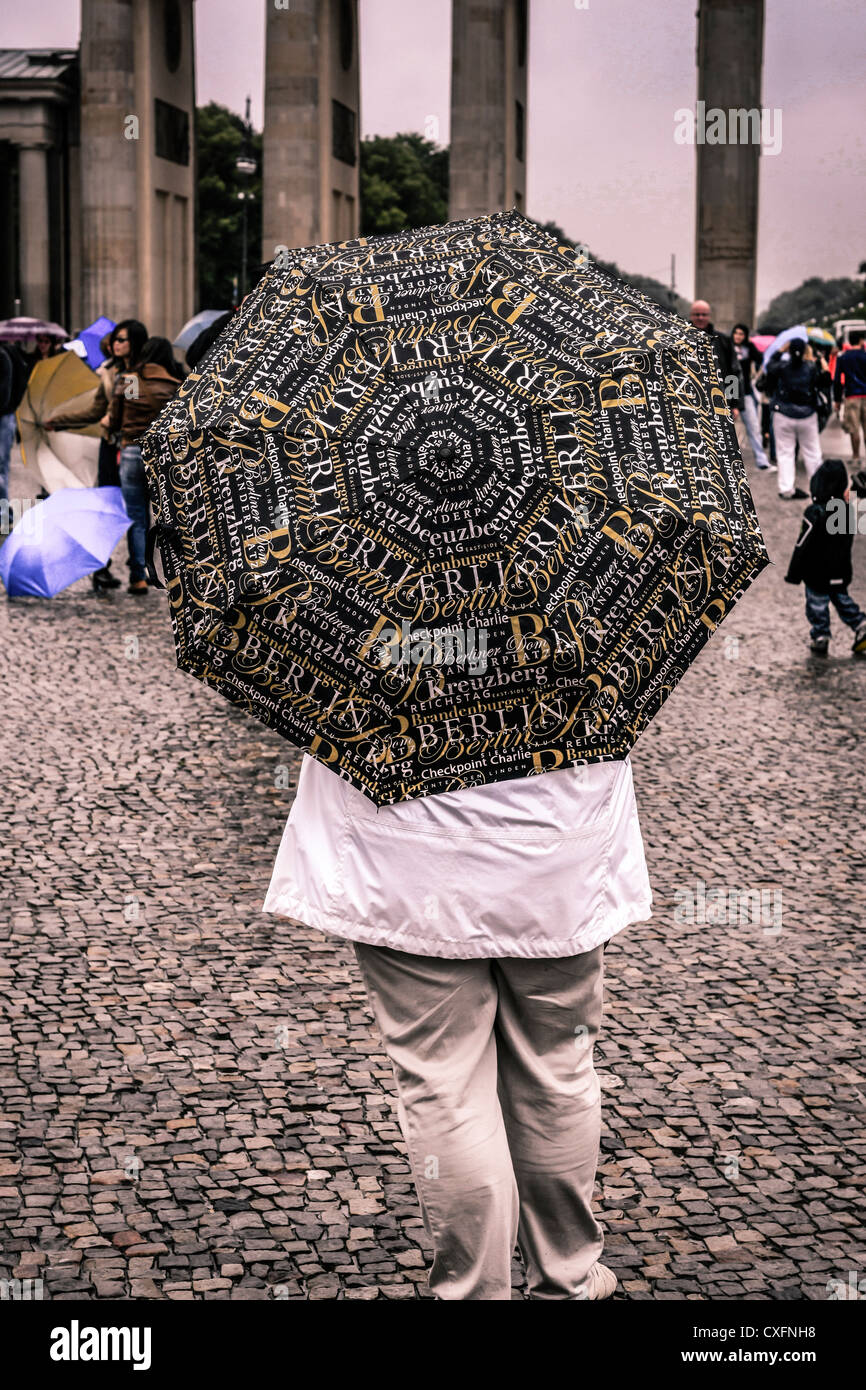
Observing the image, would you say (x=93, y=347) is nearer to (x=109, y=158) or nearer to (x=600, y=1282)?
(x=600, y=1282)

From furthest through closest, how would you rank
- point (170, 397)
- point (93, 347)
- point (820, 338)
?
point (820, 338) < point (93, 347) < point (170, 397)

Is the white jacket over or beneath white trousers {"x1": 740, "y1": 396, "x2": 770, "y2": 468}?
beneath

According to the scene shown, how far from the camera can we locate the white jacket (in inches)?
115

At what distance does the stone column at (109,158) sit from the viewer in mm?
38969

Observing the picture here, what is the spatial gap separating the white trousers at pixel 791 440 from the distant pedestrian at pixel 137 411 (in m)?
8.26

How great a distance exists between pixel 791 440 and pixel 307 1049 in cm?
1615

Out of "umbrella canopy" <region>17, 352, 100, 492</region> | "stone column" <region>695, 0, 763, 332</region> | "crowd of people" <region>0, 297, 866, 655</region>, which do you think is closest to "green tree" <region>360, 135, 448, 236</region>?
"stone column" <region>695, 0, 763, 332</region>

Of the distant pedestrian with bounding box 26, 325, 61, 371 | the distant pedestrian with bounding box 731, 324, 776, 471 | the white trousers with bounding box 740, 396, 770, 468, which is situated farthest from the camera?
the distant pedestrian with bounding box 26, 325, 61, 371

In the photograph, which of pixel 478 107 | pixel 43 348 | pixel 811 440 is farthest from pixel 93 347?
pixel 478 107

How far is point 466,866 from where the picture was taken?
2939mm

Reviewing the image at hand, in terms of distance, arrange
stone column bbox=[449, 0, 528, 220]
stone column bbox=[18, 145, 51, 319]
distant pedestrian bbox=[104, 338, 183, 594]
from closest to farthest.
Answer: distant pedestrian bbox=[104, 338, 183, 594], stone column bbox=[449, 0, 528, 220], stone column bbox=[18, 145, 51, 319]
